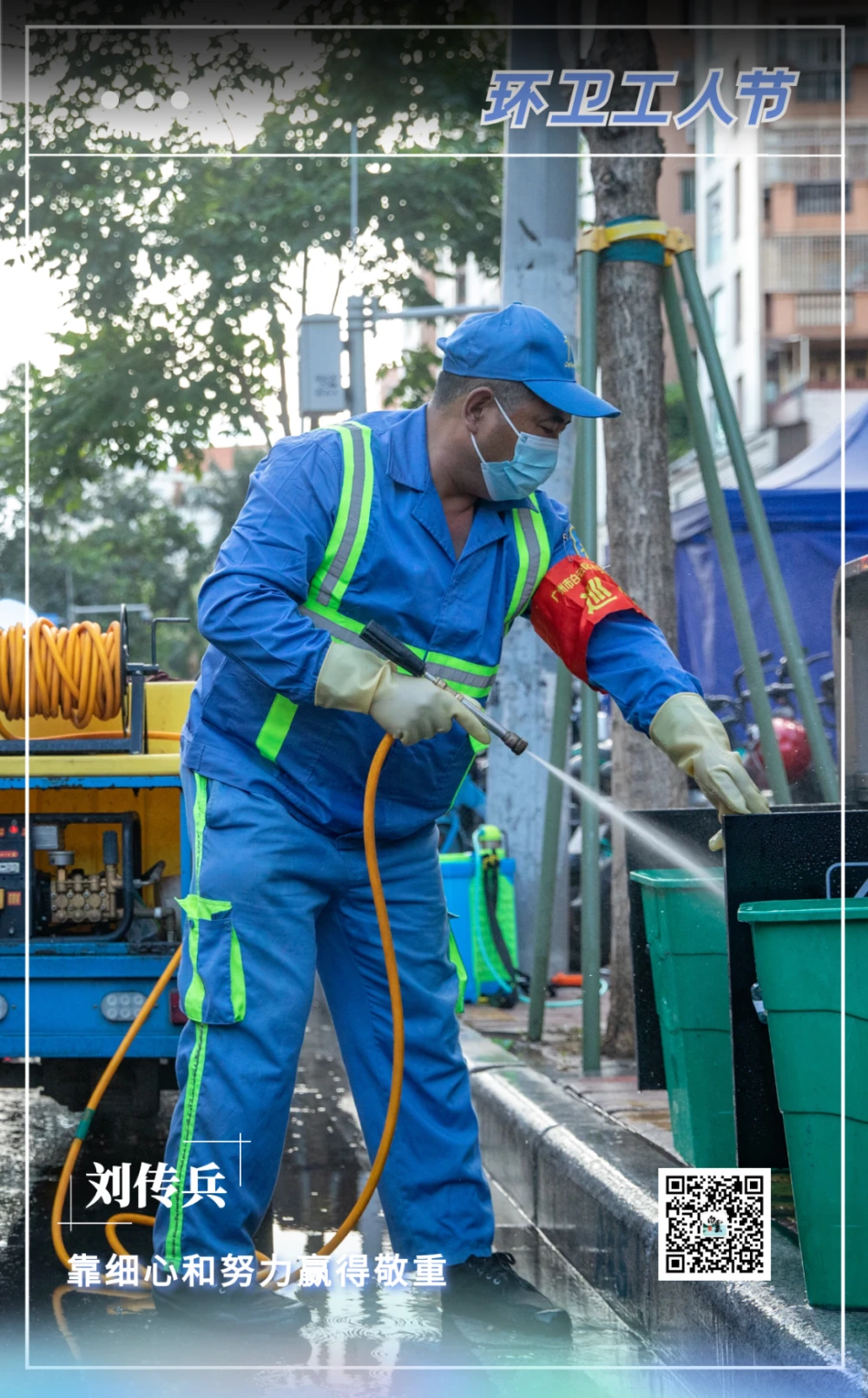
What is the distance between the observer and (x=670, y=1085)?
150 inches

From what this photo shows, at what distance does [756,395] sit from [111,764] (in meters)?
38.6

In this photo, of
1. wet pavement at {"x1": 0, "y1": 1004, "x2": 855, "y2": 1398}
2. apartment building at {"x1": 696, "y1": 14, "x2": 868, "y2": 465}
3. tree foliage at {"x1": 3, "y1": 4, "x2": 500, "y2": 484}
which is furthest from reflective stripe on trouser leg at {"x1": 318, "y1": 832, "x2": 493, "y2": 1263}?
tree foliage at {"x1": 3, "y1": 4, "x2": 500, "y2": 484}

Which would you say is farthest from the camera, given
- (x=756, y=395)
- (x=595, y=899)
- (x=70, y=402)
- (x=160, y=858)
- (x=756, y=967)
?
(x=756, y=395)

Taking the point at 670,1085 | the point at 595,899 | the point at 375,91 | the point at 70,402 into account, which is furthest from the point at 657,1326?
the point at 70,402

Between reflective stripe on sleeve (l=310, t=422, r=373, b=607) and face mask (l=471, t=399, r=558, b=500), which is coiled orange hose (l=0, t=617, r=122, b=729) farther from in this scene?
face mask (l=471, t=399, r=558, b=500)

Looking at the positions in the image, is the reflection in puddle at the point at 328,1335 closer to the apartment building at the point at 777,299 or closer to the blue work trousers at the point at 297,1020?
the blue work trousers at the point at 297,1020

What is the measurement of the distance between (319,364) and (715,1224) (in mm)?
8507

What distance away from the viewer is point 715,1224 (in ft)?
10.0

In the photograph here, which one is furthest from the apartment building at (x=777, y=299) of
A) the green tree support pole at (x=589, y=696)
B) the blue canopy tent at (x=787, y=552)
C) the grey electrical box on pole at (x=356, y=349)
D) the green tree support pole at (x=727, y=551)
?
the grey electrical box on pole at (x=356, y=349)

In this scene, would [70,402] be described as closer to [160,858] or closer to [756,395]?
[160,858]

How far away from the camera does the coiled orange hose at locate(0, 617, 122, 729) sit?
450cm

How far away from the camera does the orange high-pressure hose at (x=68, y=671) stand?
450 cm

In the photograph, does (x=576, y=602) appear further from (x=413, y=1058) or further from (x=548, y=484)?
(x=548, y=484)

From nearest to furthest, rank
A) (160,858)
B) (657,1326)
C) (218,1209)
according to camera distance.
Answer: (218,1209) < (657,1326) < (160,858)
